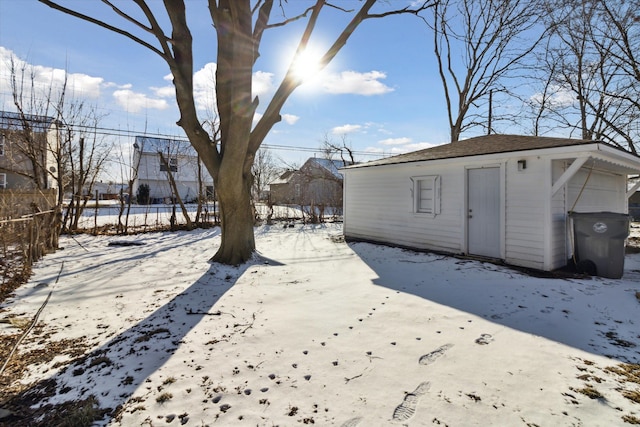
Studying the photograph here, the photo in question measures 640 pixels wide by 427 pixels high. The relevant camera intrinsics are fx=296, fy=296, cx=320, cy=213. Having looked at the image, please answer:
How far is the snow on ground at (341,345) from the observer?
200cm

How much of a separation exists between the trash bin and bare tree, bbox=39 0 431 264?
5464mm

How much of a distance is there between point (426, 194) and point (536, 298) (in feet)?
13.3

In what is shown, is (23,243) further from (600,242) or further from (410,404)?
(600,242)

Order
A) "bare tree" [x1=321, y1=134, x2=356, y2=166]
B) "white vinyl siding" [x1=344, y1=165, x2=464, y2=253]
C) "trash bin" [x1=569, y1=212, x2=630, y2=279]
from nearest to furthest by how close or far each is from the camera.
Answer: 1. "trash bin" [x1=569, y1=212, x2=630, y2=279]
2. "white vinyl siding" [x1=344, y1=165, x2=464, y2=253]
3. "bare tree" [x1=321, y1=134, x2=356, y2=166]

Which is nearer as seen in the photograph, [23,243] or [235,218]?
[23,243]

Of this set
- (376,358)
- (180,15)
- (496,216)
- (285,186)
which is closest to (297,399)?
(376,358)

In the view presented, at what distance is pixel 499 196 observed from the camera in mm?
6457

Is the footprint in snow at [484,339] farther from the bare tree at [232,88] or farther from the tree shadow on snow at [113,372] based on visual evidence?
the bare tree at [232,88]

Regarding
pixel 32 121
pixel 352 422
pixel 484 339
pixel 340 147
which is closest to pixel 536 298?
pixel 484 339

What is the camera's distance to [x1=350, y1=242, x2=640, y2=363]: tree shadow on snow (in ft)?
10.1

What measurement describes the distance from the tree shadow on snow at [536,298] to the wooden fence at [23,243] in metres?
5.96

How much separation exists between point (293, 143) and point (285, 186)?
13117 mm

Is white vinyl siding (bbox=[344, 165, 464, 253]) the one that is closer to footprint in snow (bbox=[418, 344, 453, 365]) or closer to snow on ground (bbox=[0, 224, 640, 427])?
snow on ground (bbox=[0, 224, 640, 427])

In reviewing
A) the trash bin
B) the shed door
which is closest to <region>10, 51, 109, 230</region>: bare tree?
the shed door
